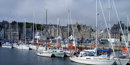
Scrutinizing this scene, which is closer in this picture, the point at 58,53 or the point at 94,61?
the point at 94,61

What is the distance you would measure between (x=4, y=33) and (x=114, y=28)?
91348 millimetres

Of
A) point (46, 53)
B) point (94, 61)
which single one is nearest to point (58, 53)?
point (46, 53)

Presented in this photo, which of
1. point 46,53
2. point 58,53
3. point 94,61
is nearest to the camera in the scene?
point 94,61

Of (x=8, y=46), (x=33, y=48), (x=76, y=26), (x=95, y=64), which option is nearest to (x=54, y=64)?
(x=95, y=64)

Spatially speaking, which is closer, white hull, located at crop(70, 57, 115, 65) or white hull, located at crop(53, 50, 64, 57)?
white hull, located at crop(70, 57, 115, 65)

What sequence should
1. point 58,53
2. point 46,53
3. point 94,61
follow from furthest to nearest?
point 46,53
point 58,53
point 94,61

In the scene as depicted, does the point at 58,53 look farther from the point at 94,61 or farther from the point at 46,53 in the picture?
the point at 94,61

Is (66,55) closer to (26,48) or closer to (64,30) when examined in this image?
(26,48)

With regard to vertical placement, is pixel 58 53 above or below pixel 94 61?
above

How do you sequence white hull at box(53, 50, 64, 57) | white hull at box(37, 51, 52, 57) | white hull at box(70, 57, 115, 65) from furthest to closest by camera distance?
white hull at box(37, 51, 52, 57) → white hull at box(53, 50, 64, 57) → white hull at box(70, 57, 115, 65)

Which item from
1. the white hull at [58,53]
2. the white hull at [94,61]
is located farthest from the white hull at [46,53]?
the white hull at [94,61]

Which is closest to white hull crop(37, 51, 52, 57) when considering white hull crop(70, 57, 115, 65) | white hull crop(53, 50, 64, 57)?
white hull crop(53, 50, 64, 57)

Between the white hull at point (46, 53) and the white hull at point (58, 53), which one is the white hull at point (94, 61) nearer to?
the white hull at point (58, 53)

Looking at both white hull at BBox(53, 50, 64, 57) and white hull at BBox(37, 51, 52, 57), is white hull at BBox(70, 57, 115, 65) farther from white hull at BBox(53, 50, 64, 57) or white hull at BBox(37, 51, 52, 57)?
white hull at BBox(37, 51, 52, 57)
